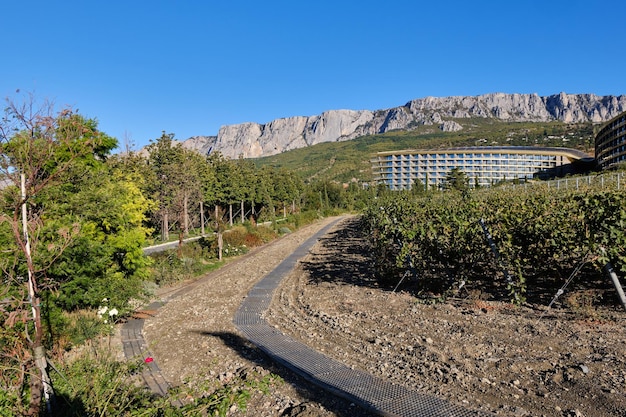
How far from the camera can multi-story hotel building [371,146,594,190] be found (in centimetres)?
7033

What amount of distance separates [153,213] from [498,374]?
28377 millimetres

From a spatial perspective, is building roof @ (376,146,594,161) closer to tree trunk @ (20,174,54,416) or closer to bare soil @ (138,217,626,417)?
bare soil @ (138,217,626,417)

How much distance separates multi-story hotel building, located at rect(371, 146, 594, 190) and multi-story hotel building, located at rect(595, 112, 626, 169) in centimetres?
643

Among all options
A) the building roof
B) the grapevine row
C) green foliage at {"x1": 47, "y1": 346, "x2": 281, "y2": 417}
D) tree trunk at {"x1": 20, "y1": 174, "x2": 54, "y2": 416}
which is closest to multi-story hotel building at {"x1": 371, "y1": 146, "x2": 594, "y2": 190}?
the building roof

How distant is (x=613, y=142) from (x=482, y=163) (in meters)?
24.9

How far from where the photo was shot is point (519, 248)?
27.5ft

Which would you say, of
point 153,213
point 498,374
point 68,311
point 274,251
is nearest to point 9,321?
point 498,374

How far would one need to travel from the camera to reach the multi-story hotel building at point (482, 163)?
2769 inches

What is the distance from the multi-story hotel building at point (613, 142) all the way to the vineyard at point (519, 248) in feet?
171

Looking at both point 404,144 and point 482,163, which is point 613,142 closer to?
point 482,163

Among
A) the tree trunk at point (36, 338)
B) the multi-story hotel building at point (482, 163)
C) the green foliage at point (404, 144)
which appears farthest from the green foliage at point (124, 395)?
the green foliage at point (404, 144)

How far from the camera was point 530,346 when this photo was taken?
5.99 meters

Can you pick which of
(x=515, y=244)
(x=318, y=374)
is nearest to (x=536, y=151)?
(x=515, y=244)

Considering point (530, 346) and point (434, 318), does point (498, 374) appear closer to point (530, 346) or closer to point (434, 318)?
point (530, 346)
